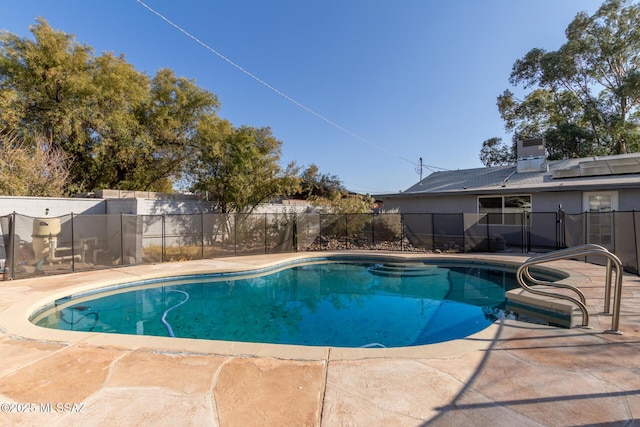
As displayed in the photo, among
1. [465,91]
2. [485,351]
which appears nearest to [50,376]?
[485,351]

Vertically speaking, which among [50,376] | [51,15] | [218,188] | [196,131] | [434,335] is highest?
[51,15]

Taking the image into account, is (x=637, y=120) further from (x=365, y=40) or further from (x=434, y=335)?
(x=434, y=335)

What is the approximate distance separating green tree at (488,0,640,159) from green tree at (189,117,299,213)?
60.7ft

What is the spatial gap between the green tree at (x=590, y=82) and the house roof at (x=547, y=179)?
7864 mm

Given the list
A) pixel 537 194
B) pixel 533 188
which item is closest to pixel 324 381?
pixel 533 188

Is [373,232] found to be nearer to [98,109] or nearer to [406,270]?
[406,270]

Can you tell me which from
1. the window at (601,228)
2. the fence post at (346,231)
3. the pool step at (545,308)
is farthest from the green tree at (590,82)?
the pool step at (545,308)

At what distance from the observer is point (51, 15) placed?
11.2 metres

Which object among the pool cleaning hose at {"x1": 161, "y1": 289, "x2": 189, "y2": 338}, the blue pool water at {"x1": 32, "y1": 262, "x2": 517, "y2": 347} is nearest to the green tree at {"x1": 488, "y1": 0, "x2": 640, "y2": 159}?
the blue pool water at {"x1": 32, "y1": 262, "x2": 517, "y2": 347}

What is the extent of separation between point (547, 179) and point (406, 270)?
761 cm

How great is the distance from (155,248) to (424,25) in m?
12.8

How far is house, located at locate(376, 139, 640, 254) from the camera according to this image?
10258 millimetres

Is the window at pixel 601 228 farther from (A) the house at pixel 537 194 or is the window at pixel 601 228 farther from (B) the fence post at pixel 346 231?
(B) the fence post at pixel 346 231

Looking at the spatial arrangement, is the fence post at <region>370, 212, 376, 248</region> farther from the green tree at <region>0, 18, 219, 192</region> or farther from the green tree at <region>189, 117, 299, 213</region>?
the green tree at <region>0, 18, 219, 192</region>
